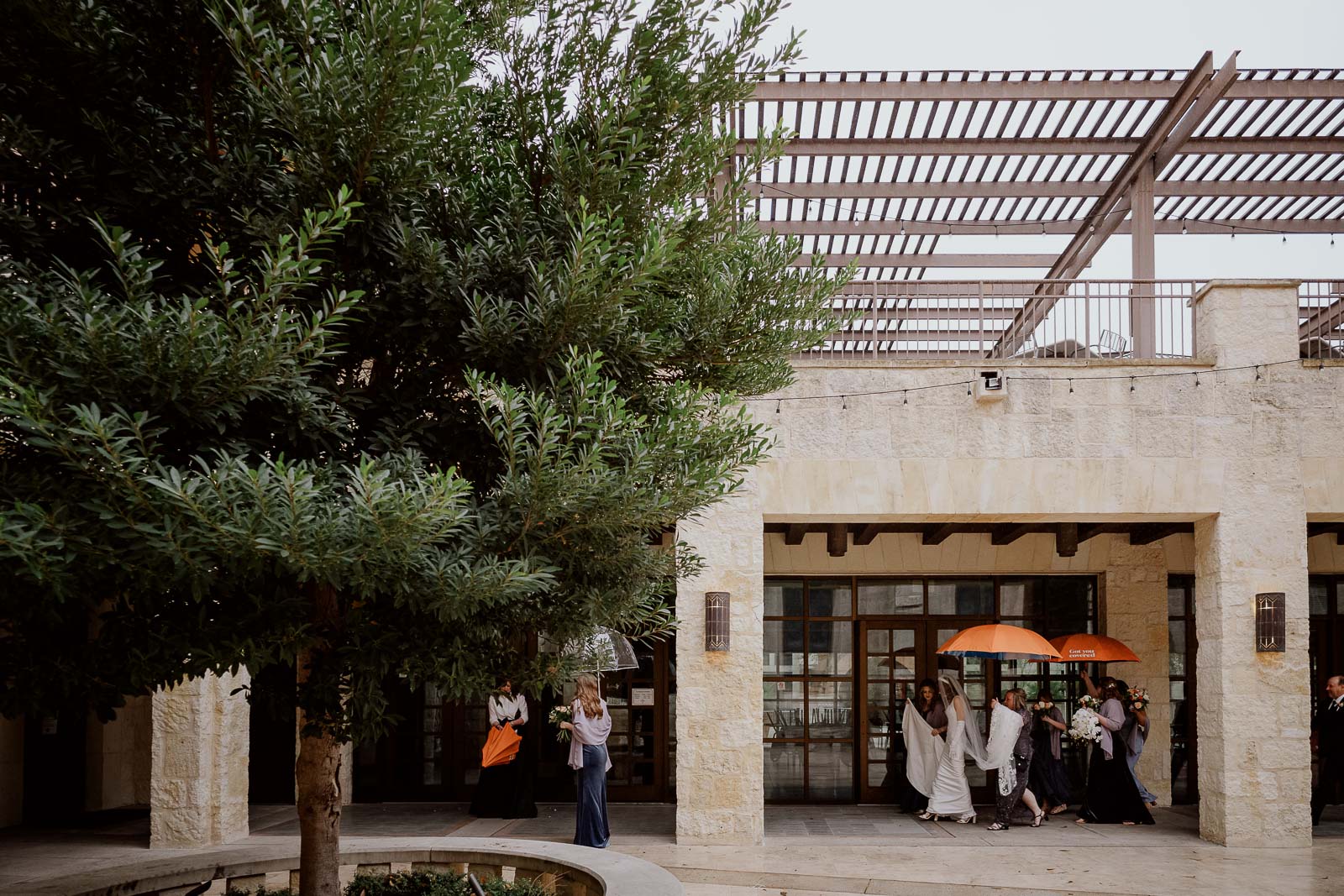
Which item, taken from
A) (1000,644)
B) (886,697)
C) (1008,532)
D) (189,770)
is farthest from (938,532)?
(189,770)

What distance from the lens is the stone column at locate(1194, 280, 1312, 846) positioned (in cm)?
972

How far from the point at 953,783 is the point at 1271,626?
3.38 meters

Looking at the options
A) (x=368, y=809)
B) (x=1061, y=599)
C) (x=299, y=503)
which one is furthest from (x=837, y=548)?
(x=299, y=503)

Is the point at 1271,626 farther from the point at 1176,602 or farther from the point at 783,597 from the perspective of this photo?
the point at 783,597

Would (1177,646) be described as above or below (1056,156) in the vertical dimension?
below

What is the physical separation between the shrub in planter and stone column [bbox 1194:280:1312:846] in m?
7.08

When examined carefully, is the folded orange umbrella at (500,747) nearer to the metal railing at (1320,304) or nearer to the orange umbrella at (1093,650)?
the orange umbrella at (1093,650)

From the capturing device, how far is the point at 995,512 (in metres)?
10.1

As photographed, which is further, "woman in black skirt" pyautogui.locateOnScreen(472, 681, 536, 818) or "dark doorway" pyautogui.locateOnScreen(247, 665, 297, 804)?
"dark doorway" pyautogui.locateOnScreen(247, 665, 297, 804)

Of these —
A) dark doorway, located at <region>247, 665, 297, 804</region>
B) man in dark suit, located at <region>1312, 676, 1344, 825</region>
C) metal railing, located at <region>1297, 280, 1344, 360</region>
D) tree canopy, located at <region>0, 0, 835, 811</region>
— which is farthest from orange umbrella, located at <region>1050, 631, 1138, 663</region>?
dark doorway, located at <region>247, 665, 297, 804</region>

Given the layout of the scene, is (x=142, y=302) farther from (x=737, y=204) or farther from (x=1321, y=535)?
(x=1321, y=535)

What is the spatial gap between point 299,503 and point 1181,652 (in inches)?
477

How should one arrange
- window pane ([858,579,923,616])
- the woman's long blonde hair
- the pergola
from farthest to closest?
window pane ([858,579,923,616])
the pergola
the woman's long blonde hair

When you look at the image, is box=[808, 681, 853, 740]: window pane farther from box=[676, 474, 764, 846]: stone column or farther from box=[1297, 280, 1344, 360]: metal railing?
box=[1297, 280, 1344, 360]: metal railing
